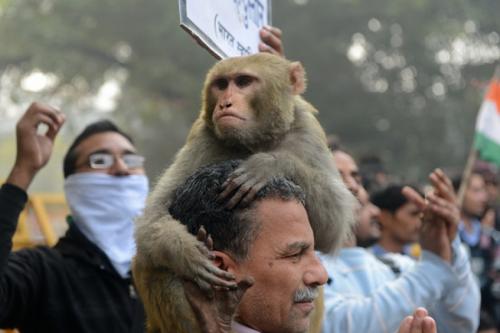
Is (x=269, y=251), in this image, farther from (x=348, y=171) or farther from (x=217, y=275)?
Result: (x=348, y=171)

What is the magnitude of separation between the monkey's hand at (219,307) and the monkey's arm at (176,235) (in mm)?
29

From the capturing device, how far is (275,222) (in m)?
2.33

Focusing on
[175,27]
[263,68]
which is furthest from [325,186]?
[175,27]

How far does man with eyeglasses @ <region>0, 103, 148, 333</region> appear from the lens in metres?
3.51

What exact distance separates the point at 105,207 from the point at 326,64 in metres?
18.2

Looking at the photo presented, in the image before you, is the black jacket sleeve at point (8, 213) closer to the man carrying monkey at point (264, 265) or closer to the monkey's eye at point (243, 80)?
the monkey's eye at point (243, 80)

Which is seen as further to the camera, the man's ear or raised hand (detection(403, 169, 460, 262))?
raised hand (detection(403, 169, 460, 262))

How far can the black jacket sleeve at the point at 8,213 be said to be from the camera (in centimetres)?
325

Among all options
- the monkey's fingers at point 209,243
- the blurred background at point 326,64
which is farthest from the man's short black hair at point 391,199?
the blurred background at point 326,64

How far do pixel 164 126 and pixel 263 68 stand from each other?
69.0ft

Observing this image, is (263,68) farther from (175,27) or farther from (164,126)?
(164,126)

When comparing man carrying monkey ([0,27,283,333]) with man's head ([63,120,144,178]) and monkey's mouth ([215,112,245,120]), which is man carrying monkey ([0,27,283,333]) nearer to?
man's head ([63,120,144,178])

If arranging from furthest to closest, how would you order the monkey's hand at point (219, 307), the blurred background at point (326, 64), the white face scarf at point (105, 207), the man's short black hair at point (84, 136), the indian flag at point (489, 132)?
1. the blurred background at point (326, 64)
2. the indian flag at point (489, 132)
3. the man's short black hair at point (84, 136)
4. the white face scarf at point (105, 207)
5. the monkey's hand at point (219, 307)

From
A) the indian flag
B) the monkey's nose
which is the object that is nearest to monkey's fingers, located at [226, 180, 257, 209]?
the monkey's nose
